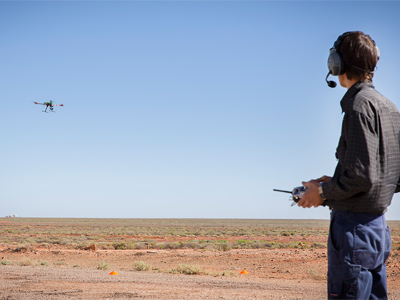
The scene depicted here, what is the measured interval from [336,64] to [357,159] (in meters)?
0.67

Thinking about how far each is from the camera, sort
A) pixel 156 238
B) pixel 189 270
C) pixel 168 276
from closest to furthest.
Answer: pixel 168 276, pixel 189 270, pixel 156 238

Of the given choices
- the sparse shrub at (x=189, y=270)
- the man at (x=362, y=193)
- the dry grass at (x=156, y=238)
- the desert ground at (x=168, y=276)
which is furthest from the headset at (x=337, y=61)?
the dry grass at (x=156, y=238)

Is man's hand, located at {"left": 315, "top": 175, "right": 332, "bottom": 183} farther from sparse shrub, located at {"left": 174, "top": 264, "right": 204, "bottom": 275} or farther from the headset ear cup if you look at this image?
sparse shrub, located at {"left": 174, "top": 264, "right": 204, "bottom": 275}

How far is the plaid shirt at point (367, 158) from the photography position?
7.02 feet

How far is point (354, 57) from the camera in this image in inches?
96.0

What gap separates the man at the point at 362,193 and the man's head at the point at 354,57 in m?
0.16

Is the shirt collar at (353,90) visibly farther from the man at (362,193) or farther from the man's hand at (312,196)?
the man's hand at (312,196)

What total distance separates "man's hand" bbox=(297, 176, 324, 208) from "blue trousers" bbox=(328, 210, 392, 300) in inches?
6.8

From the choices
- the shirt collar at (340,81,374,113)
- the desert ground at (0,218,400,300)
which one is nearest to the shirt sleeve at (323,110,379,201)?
the shirt collar at (340,81,374,113)

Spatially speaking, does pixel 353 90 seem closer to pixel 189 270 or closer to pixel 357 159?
pixel 357 159

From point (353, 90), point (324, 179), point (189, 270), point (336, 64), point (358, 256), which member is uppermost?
point (336, 64)

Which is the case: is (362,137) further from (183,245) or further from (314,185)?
(183,245)

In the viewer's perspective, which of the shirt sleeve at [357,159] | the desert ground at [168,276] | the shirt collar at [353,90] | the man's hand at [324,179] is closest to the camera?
the shirt sleeve at [357,159]

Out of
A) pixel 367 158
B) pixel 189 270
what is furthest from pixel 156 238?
pixel 367 158
